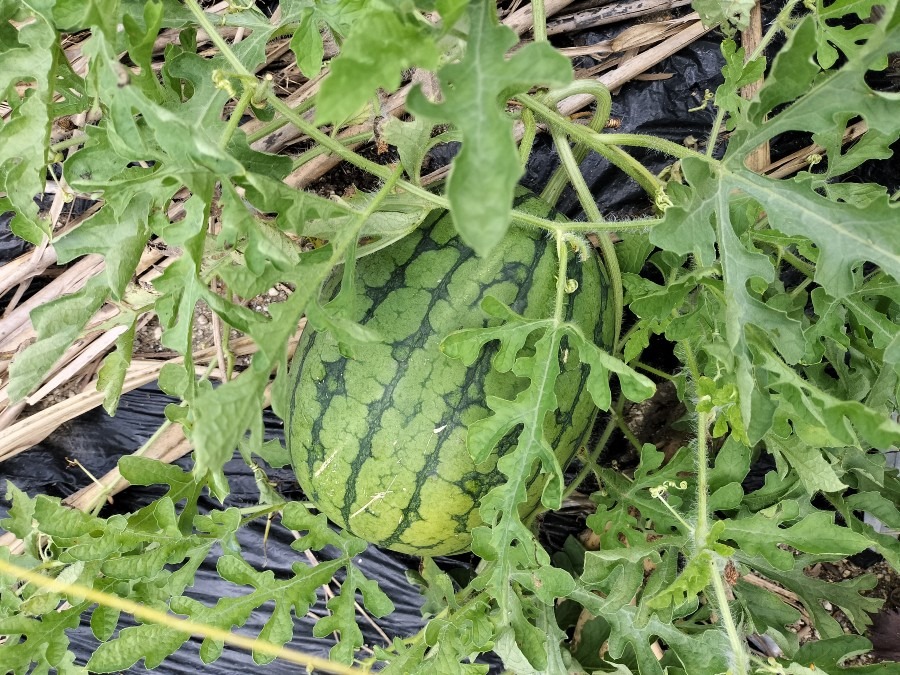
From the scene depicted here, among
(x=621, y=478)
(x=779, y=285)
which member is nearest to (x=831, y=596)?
(x=621, y=478)

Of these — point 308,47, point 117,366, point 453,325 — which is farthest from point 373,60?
point 117,366

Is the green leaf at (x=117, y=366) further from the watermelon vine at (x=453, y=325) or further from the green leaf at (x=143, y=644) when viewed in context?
the green leaf at (x=143, y=644)

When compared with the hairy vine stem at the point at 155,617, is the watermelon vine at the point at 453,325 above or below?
above

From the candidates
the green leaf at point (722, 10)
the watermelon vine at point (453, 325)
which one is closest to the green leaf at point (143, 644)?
the watermelon vine at point (453, 325)

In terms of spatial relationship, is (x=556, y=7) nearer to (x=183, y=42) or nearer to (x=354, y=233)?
(x=183, y=42)

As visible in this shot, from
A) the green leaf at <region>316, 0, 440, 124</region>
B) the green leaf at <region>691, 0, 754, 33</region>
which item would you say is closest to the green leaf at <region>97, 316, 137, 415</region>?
the green leaf at <region>316, 0, 440, 124</region>

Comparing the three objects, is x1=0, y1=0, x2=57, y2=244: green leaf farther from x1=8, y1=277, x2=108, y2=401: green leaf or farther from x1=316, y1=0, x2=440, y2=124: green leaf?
x1=316, y1=0, x2=440, y2=124: green leaf

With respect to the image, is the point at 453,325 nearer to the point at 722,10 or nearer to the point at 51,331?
the point at 51,331
